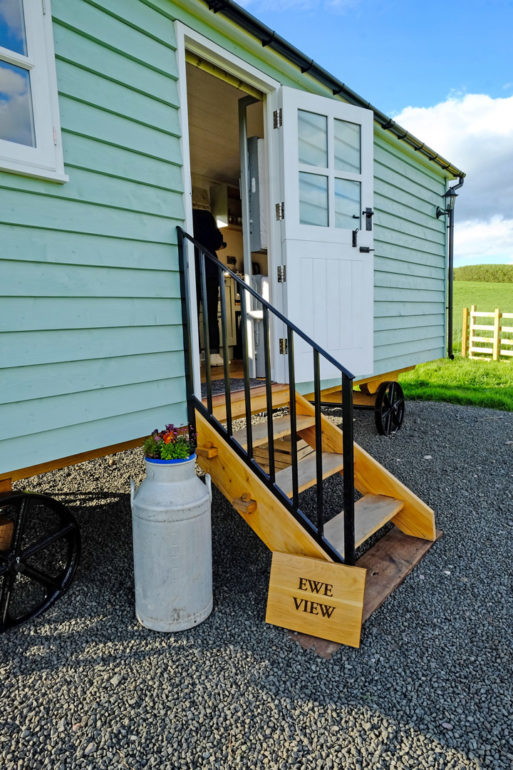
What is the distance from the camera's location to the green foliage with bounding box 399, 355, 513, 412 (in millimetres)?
6844

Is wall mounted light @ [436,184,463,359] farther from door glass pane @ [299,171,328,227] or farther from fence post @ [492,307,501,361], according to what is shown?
fence post @ [492,307,501,361]

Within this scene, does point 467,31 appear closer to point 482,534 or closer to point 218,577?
point 482,534

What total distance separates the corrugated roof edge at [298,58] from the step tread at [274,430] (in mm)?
2211

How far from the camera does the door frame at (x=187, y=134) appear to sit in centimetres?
249

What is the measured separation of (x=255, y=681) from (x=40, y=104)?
2.34 m

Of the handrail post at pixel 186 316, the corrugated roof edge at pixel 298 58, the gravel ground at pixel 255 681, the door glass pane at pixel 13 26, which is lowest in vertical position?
the gravel ground at pixel 255 681

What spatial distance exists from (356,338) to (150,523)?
7.37 ft

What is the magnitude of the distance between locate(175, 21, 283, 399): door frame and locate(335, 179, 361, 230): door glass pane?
545mm

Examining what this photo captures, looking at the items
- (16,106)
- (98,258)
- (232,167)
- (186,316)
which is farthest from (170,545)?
(232,167)

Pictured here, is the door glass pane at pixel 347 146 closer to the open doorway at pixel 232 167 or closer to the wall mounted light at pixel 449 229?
the open doorway at pixel 232 167

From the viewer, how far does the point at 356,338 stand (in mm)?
3619

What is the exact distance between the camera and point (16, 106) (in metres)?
1.87

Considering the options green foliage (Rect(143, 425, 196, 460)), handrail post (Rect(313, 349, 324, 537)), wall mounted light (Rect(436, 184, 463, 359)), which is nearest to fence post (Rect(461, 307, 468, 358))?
wall mounted light (Rect(436, 184, 463, 359))

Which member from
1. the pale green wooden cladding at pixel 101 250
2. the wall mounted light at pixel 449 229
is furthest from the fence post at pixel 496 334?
the pale green wooden cladding at pixel 101 250
